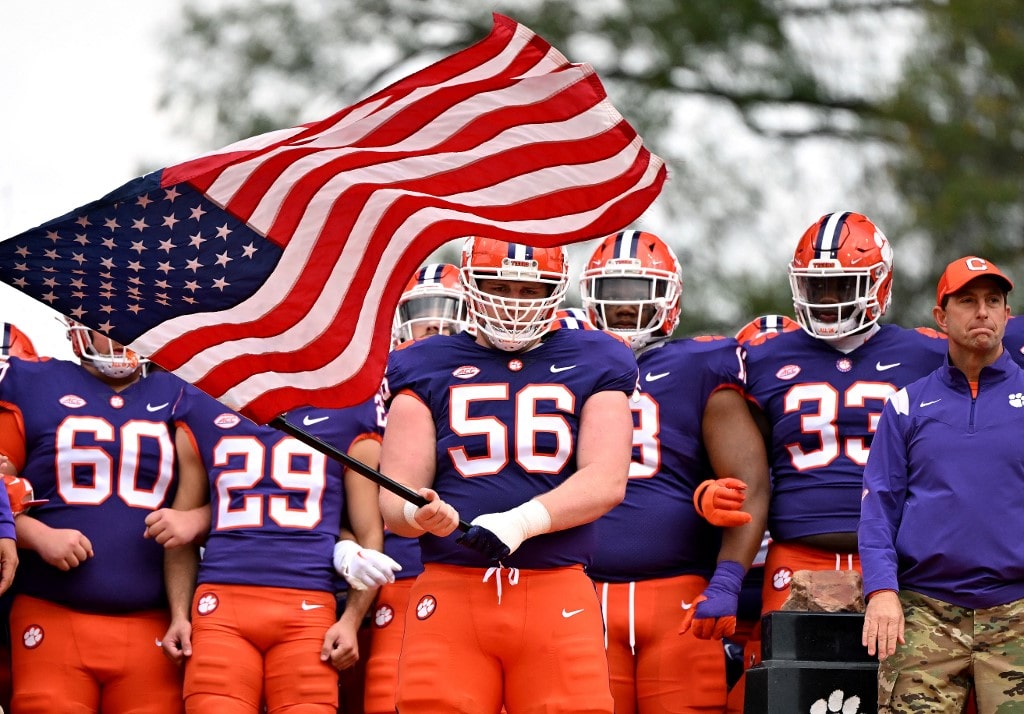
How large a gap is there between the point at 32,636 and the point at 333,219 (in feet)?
7.94

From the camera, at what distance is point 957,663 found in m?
5.93

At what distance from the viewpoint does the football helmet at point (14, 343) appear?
8390mm

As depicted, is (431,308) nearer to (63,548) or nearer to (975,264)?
(63,548)

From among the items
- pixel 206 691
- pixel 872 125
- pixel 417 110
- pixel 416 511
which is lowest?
pixel 206 691

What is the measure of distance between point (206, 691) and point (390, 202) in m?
2.22

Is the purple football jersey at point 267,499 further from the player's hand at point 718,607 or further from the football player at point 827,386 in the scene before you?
the football player at point 827,386

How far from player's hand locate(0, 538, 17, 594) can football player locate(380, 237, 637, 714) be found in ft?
5.16

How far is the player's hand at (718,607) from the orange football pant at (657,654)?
10 cm

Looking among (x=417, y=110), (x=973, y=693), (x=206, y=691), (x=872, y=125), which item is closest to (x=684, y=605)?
(x=973, y=693)

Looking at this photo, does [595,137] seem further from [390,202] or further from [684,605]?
[684,605]

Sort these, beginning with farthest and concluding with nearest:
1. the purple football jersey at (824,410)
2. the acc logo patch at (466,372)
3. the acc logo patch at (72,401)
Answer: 1. the acc logo patch at (72,401)
2. the purple football jersey at (824,410)
3. the acc logo patch at (466,372)

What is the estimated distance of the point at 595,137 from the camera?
615 centimetres

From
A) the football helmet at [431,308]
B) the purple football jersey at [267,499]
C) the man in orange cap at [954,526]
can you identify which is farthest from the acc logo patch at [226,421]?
the man in orange cap at [954,526]

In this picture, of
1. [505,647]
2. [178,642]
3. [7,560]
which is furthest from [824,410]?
[7,560]
